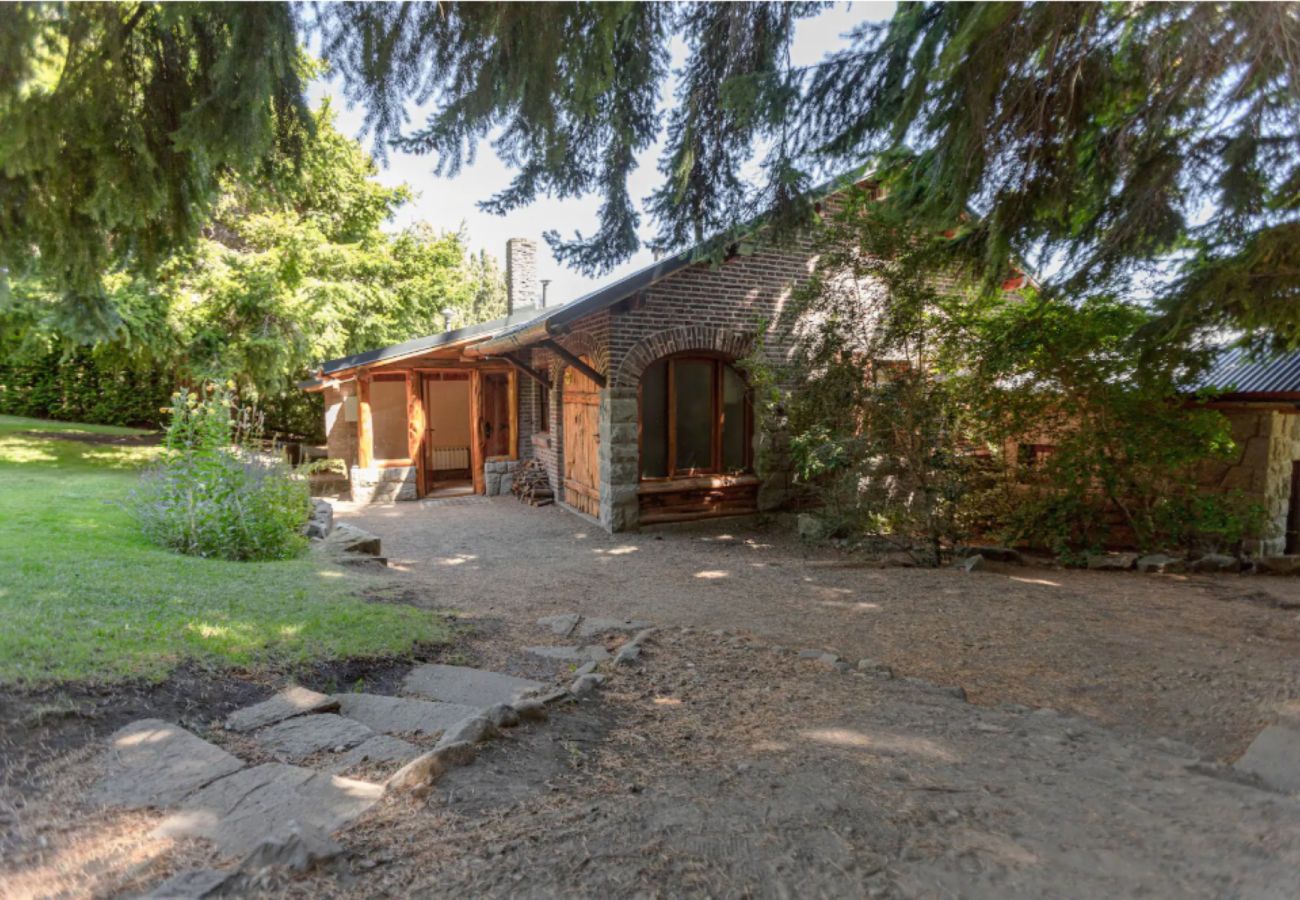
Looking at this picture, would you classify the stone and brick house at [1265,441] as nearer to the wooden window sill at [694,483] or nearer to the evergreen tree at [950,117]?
the evergreen tree at [950,117]

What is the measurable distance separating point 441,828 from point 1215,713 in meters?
4.25

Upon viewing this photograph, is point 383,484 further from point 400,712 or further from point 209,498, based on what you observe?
point 400,712

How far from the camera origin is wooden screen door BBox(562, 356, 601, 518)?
11141mm

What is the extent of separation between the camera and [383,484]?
13898 millimetres

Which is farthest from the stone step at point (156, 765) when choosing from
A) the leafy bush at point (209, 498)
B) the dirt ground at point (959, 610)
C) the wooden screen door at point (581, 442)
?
the wooden screen door at point (581, 442)

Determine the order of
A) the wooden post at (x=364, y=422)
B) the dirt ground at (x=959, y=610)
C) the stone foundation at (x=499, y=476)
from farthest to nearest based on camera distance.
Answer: the stone foundation at (x=499, y=476), the wooden post at (x=364, y=422), the dirt ground at (x=959, y=610)

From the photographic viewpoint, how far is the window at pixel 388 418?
572 inches

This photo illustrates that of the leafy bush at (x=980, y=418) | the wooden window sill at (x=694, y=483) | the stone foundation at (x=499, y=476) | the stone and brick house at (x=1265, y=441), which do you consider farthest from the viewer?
the stone foundation at (x=499, y=476)

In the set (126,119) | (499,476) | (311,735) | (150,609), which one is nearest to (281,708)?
(311,735)

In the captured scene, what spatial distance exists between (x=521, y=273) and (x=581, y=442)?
708 centimetres

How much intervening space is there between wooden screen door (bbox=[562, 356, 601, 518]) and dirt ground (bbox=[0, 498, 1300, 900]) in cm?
491

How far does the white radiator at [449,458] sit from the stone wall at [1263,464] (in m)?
15.0

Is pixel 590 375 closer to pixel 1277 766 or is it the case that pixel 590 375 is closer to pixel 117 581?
pixel 117 581

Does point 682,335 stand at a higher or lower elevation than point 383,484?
higher
